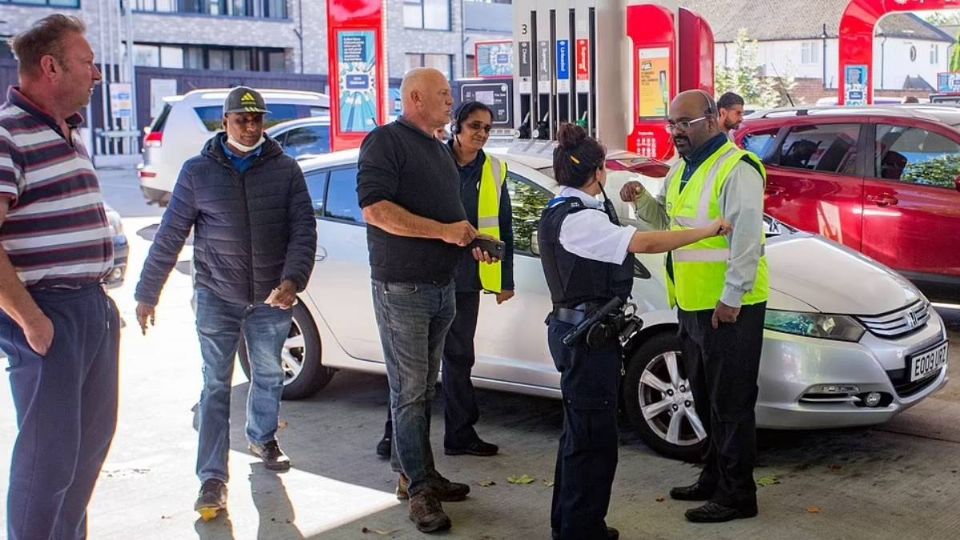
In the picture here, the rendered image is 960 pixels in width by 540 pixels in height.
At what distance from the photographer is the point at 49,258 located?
3934 mm

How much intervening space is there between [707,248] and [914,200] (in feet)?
15.6

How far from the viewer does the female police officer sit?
455 centimetres

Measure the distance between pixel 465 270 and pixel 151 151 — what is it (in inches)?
470

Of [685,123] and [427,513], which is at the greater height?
[685,123]

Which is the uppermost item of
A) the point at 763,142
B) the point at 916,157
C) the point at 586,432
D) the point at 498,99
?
the point at 498,99

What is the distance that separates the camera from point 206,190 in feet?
18.2

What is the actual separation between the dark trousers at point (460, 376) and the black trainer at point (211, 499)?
3.40ft

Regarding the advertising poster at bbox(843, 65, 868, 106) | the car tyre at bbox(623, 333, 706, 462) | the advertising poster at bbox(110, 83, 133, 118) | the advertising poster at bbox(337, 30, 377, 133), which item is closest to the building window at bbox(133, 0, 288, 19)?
the advertising poster at bbox(110, 83, 133, 118)

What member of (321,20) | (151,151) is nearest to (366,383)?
(151,151)

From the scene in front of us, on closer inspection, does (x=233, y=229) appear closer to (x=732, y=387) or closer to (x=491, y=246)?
(x=491, y=246)

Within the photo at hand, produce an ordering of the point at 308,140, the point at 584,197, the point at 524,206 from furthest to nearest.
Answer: the point at 308,140 < the point at 524,206 < the point at 584,197

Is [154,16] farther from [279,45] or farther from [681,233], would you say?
[681,233]

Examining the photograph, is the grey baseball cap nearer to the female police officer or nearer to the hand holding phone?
the hand holding phone

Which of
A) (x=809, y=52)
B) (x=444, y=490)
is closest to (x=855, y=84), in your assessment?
Result: (x=444, y=490)
